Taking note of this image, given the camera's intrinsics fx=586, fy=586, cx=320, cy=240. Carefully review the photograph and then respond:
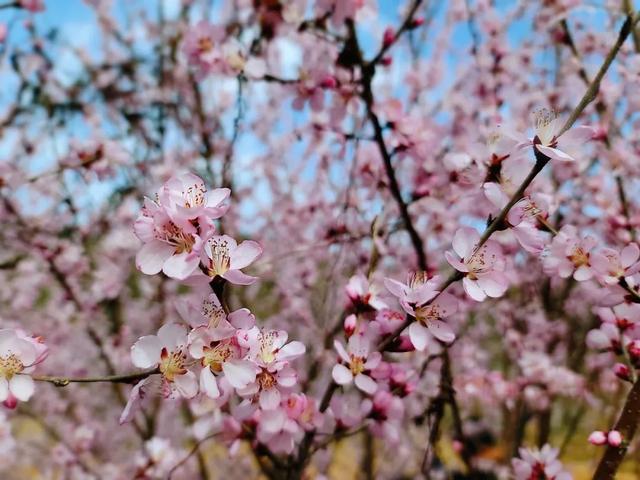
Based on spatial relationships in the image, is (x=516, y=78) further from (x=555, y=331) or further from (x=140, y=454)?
(x=140, y=454)

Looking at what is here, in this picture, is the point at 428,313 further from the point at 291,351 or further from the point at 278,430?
the point at 278,430

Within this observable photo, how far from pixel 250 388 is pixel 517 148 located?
27.9 inches

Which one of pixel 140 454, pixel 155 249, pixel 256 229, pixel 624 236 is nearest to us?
pixel 155 249

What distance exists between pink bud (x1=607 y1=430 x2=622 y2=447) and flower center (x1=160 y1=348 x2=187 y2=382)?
95cm

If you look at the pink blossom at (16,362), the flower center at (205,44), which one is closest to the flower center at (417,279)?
the pink blossom at (16,362)

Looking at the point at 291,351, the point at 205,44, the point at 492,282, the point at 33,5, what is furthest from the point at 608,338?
the point at 33,5

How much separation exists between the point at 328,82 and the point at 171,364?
125 centimetres

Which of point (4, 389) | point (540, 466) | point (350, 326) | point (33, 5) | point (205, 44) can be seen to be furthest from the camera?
point (33, 5)

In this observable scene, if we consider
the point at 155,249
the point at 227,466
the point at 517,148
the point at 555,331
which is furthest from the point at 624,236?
the point at 227,466

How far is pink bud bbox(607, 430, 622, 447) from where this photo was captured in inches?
51.3

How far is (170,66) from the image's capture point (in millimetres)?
Answer: 4691

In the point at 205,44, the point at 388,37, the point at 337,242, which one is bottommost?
the point at 337,242

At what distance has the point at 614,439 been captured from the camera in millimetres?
1303

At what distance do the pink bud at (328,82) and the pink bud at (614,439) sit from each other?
134 cm
